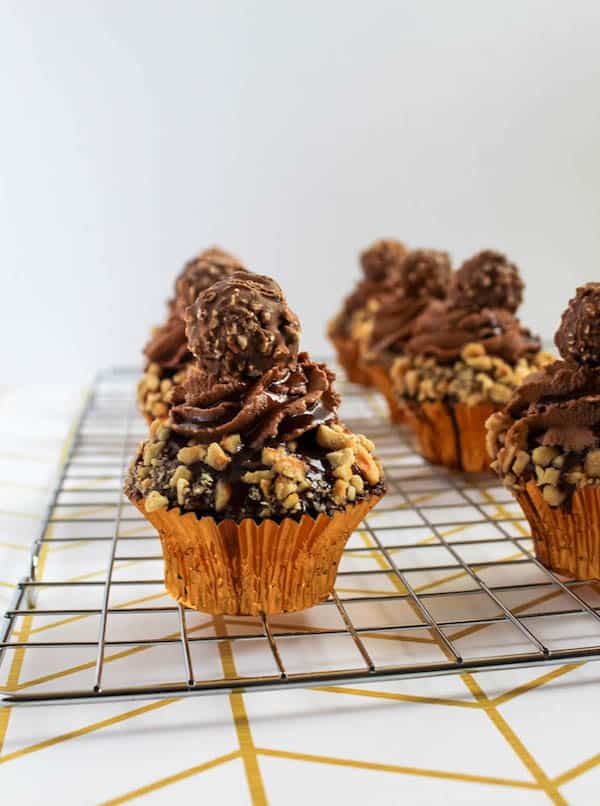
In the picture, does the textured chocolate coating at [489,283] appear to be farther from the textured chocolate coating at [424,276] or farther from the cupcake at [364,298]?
the cupcake at [364,298]

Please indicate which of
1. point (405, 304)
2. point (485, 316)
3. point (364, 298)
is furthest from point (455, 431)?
point (364, 298)

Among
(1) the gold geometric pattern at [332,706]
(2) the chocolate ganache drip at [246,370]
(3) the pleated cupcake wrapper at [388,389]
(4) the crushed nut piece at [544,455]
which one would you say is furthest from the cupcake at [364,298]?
(2) the chocolate ganache drip at [246,370]

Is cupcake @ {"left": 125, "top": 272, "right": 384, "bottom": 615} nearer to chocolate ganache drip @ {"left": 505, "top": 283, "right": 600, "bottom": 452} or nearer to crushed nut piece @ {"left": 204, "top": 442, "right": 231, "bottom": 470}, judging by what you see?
crushed nut piece @ {"left": 204, "top": 442, "right": 231, "bottom": 470}

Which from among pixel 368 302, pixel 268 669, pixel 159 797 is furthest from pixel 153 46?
pixel 159 797

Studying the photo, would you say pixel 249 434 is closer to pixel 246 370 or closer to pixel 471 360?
pixel 246 370

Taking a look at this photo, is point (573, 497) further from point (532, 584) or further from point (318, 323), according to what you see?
point (318, 323)

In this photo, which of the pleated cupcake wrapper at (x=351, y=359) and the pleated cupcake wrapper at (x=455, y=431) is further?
the pleated cupcake wrapper at (x=351, y=359)

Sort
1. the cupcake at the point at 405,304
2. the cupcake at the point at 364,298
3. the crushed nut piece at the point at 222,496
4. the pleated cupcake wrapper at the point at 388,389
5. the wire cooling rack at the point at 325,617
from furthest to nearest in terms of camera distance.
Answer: the cupcake at the point at 364,298 < the pleated cupcake wrapper at the point at 388,389 < the cupcake at the point at 405,304 < the crushed nut piece at the point at 222,496 < the wire cooling rack at the point at 325,617
